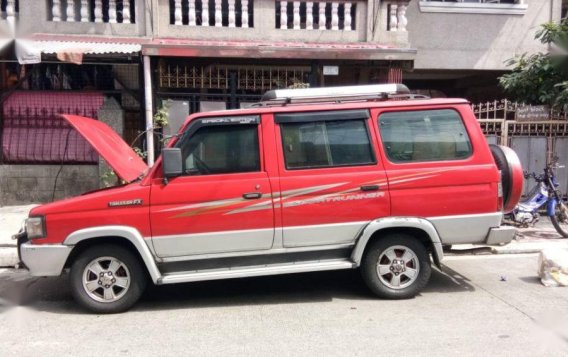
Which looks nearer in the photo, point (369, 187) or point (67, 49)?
point (369, 187)

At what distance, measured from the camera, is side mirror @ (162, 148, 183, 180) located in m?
4.69

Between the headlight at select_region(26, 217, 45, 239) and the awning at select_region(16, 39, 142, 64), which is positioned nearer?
the headlight at select_region(26, 217, 45, 239)

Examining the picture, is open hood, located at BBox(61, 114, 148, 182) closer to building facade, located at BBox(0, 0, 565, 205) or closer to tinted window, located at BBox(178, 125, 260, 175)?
tinted window, located at BBox(178, 125, 260, 175)

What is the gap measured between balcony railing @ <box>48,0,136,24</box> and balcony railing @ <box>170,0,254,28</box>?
0.86 m

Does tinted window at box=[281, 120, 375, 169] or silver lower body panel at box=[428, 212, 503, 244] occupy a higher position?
tinted window at box=[281, 120, 375, 169]

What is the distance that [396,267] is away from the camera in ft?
16.9

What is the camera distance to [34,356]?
3.97 m

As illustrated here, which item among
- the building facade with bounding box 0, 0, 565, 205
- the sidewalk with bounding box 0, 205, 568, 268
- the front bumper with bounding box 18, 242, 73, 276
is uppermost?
the building facade with bounding box 0, 0, 565, 205

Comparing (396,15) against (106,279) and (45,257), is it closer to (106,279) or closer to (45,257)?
(106,279)

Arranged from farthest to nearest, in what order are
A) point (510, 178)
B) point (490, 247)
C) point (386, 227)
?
1. point (490, 247)
2. point (510, 178)
3. point (386, 227)

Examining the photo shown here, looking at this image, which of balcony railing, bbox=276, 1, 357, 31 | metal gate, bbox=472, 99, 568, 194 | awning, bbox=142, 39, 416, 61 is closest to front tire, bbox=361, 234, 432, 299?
awning, bbox=142, 39, 416, 61

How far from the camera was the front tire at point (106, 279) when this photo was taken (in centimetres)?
486

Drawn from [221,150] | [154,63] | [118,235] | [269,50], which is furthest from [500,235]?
[154,63]

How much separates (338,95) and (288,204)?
1.33 meters
